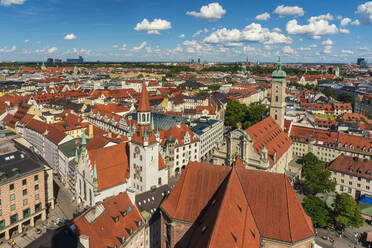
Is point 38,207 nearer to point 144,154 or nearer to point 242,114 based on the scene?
point 144,154

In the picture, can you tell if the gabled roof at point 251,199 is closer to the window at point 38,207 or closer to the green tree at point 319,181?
the window at point 38,207

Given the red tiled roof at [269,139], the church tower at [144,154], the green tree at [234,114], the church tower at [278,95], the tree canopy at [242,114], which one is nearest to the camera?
the church tower at [144,154]

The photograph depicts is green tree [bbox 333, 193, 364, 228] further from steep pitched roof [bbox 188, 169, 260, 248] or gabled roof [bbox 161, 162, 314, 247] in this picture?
steep pitched roof [bbox 188, 169, 260, 248]

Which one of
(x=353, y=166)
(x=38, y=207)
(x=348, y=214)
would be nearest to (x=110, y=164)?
(x=38, y=207)

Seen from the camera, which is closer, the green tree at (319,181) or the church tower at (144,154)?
the church tower at (144,154)

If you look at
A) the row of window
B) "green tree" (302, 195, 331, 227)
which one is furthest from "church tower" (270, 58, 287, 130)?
the row of window

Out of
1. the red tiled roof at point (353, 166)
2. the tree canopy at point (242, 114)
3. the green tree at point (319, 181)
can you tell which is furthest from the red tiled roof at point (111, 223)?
the tree canopy at point (242, 114)
